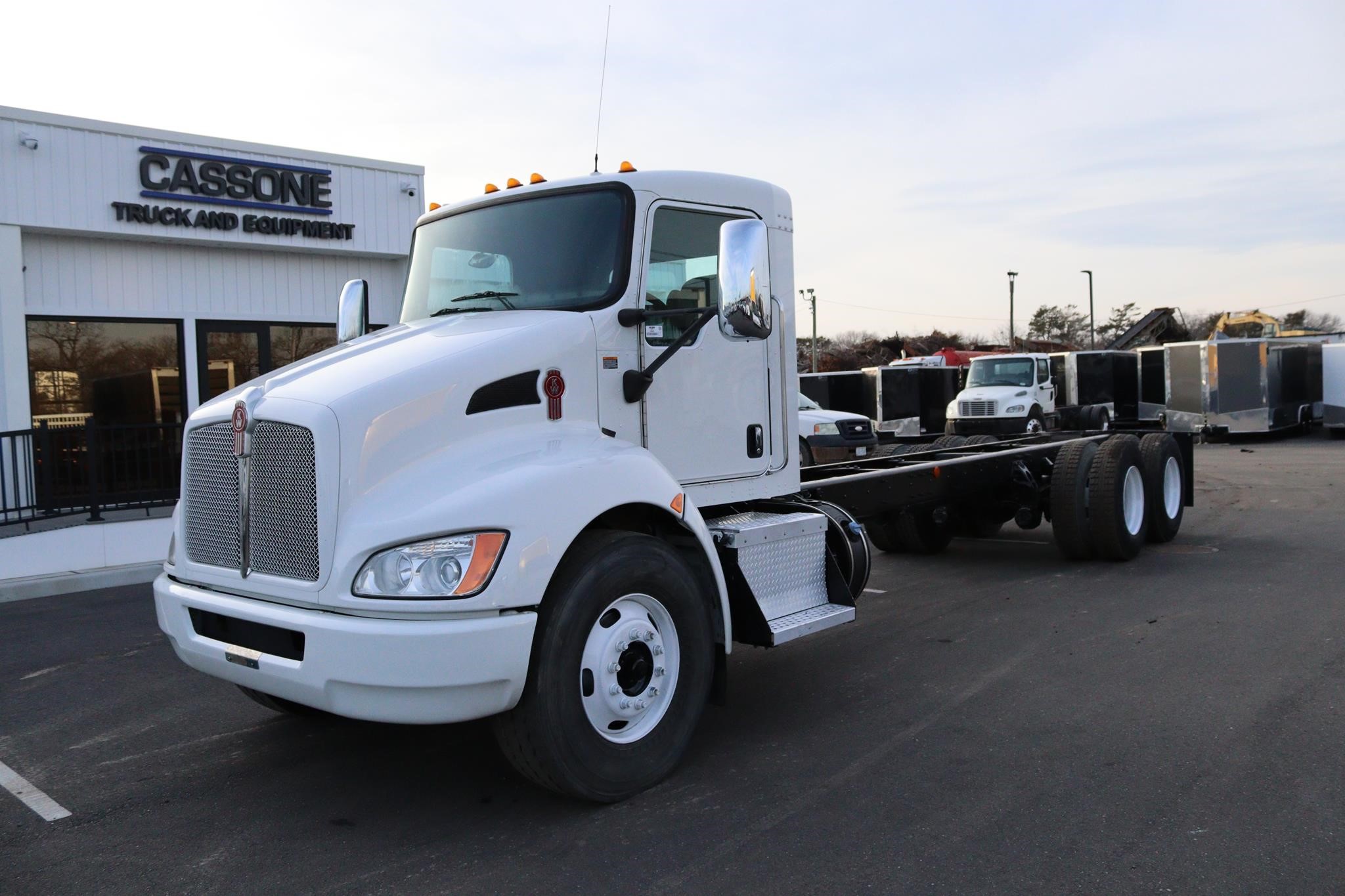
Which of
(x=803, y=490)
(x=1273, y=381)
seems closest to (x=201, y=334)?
(x=803, y=490)

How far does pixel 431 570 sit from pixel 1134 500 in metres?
8.34

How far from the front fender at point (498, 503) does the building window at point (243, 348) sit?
11866mm

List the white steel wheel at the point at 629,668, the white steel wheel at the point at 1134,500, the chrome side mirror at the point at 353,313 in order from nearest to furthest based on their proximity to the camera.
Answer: the white steel wheel at the point at 629,668
the chrome side mirror at the point at 353,313
the white steel wheel at the point at 1134,500

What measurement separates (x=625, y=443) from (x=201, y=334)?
1254 centimetres

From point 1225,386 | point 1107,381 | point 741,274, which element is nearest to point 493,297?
point 741,274

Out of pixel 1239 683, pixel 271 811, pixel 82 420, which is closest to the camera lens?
pixel 271 811

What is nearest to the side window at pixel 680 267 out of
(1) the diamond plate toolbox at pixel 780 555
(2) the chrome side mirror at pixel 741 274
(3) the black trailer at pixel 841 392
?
(2) the chrome side mirror at pixel 741 274

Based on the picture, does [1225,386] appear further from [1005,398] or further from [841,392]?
[841,392]

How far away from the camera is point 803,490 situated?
6.32 metres

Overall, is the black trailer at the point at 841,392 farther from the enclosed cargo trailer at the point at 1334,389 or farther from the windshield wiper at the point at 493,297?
the windshield wiper at the point at 493,297

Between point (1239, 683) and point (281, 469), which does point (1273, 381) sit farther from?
point (281, 469)

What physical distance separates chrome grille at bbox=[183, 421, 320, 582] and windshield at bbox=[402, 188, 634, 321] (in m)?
1.33

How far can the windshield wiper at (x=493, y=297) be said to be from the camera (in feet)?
16.0

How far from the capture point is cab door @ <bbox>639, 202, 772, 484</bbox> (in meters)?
4.82
